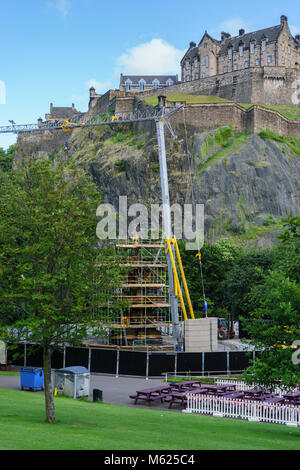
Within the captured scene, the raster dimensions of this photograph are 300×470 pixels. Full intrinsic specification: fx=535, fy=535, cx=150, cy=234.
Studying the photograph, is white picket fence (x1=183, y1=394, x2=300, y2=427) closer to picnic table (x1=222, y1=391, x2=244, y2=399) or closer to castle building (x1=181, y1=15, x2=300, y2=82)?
picnic table (x1=222, y1=391, x2=244, y2=399)

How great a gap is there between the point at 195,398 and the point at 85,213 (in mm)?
9531

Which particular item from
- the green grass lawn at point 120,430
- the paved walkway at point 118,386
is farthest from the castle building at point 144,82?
the green grass lawn at point 120,430

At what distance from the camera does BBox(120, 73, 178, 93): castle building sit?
114800 millimetres

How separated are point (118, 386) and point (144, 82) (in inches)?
3874

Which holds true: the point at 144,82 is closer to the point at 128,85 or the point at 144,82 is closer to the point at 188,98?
the point at 128,85

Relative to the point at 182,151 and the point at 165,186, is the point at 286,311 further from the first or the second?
the point at 182,151

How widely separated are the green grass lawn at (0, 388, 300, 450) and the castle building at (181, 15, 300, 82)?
77.7m

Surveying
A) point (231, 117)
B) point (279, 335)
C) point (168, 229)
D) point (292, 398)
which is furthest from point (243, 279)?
point (279, 335)

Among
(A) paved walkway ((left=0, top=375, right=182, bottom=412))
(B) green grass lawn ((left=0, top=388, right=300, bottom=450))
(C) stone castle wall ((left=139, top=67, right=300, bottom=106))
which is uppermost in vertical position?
(C) stone castle wall ((left=139, top=67, right=300, bottom=106))

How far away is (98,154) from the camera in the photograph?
255ft

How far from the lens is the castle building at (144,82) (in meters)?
115

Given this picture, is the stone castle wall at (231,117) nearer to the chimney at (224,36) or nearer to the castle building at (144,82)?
the chimney at (224,36)

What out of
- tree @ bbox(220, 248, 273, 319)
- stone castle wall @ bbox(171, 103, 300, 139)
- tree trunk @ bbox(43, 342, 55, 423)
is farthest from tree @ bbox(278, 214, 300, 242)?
stone castle wall @ bbox(171, 103, 300, 139)
